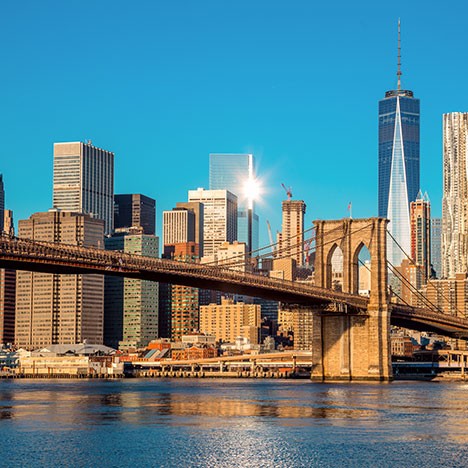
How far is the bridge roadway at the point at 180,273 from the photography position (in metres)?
72.9

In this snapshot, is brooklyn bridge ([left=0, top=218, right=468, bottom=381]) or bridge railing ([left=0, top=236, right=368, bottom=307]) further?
brooklyn bridge ([left=0, top=218, right=468, bottom=381])

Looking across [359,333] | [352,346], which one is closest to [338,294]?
[359,333]

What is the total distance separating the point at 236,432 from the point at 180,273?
116ft

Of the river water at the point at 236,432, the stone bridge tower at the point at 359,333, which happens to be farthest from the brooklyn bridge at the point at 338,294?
the river water at the point at 236,432

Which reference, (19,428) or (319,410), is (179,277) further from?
(19,428)

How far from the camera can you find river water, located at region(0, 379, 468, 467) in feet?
138

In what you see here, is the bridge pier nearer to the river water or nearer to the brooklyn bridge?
the brooklyn bridge

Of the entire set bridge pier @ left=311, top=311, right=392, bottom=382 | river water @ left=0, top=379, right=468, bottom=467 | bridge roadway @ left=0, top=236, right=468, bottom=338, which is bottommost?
river water @ left=0, top=379, right=468, bottom=467

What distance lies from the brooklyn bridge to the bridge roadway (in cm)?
8

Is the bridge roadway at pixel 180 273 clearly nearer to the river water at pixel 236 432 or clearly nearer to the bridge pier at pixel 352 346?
the bridge pier at pixel 352 346

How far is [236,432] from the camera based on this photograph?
5009cm

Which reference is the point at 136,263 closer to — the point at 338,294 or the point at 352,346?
the point at 338,294

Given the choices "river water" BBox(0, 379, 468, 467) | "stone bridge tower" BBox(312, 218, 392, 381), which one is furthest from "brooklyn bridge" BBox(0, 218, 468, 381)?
"river water" BBox(0, 379, 468, 467)

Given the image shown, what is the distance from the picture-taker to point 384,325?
9706cm
